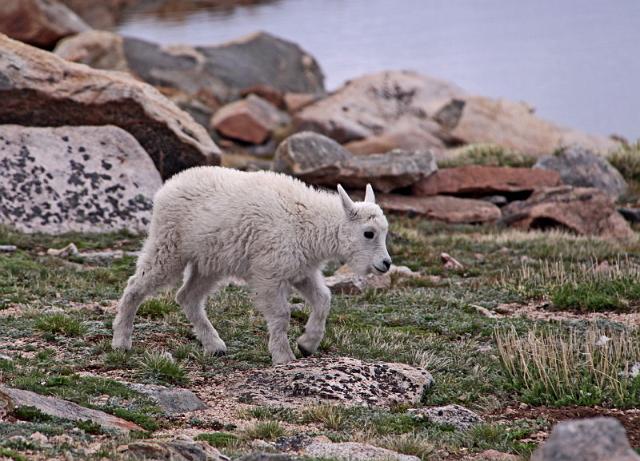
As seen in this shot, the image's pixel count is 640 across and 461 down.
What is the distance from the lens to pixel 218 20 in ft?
238

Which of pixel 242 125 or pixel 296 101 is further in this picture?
pixel 296 101

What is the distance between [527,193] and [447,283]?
8.50 m

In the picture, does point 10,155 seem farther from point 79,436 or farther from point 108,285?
point 79,436

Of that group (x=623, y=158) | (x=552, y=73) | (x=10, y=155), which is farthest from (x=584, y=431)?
(x=552, y=73)

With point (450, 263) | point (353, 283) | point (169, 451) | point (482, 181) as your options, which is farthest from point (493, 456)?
point (482, 181)

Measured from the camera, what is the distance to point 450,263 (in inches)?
676

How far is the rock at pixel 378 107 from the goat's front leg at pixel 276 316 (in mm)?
23999

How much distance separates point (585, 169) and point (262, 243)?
16.0 metres

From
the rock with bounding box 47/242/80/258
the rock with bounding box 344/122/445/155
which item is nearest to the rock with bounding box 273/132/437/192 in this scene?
the rock with bounding box 47/242/80/258

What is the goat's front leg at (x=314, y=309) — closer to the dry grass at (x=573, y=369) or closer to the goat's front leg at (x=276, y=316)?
the goat's front leg at (x=276, y=316)

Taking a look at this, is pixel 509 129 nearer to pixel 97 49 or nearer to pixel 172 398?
pixel 97 49

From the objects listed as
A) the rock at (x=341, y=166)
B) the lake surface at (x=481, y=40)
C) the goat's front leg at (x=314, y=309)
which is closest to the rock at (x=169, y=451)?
the goat's front leg at (x=314, y=309)

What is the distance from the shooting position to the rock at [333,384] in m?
10.0

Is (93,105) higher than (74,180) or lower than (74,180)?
higher
